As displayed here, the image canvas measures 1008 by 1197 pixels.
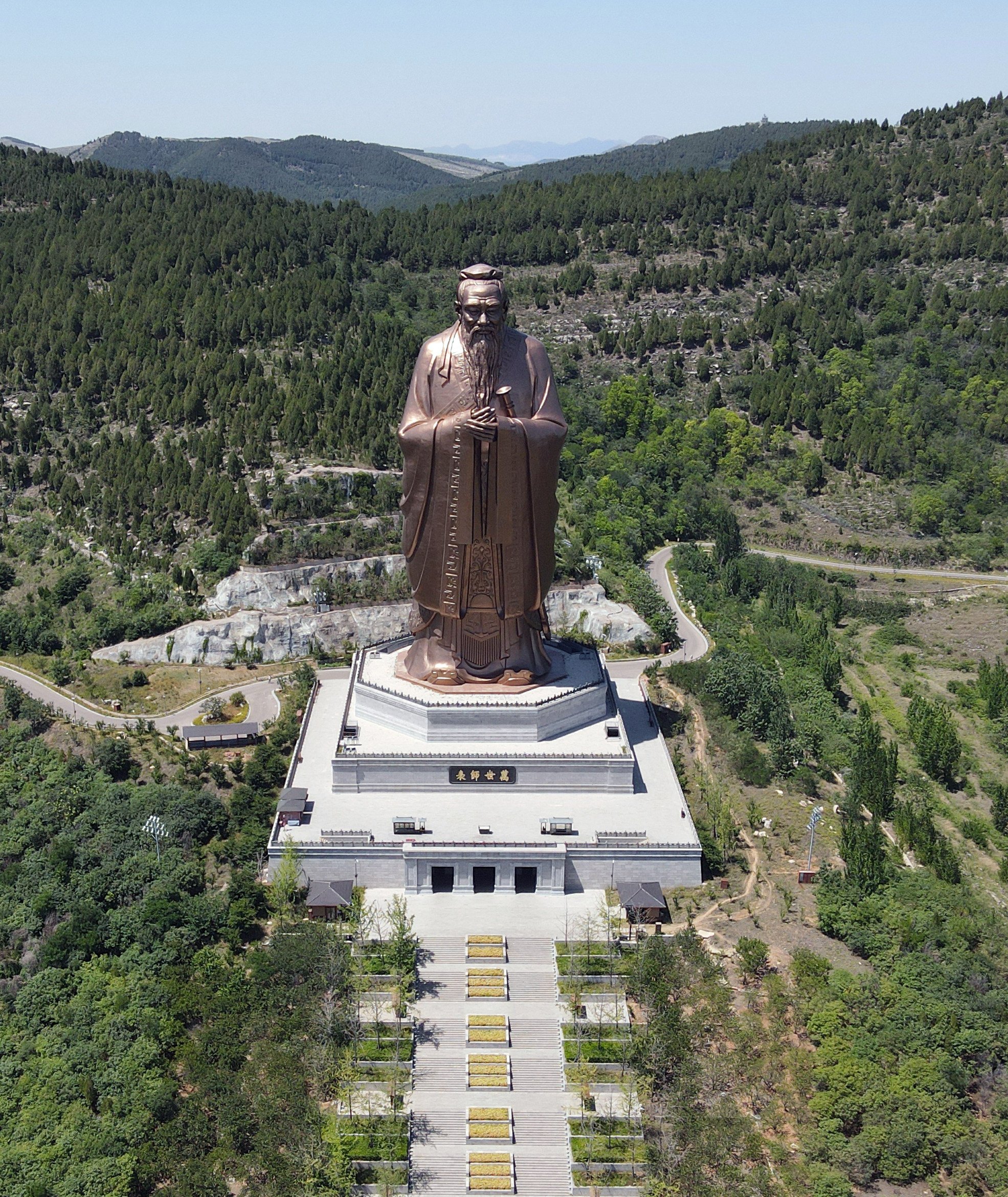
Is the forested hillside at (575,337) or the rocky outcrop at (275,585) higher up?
the forested hillside at (575,337)

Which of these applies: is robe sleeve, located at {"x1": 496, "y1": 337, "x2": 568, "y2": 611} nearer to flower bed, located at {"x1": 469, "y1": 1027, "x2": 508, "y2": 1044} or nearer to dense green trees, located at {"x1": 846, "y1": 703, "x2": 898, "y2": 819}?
dense green trees, located at {"x1": 846, "y1": 703, "x2": 898, "y2": 819}

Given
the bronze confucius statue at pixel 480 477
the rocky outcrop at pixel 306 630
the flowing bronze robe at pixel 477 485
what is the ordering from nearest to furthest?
the bronze confucius statue at pixel 480 477 → the flowing bronze robe at pixel 477 485 → the rocky outcrop at pixel 306 630

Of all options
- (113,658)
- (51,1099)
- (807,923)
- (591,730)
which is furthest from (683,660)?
(51,1099)

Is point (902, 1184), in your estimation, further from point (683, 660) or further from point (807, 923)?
point (683, 660)

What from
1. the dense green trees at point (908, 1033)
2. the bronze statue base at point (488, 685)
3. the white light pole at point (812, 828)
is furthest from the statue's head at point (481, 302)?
the dense green trees at point (908, 1033)

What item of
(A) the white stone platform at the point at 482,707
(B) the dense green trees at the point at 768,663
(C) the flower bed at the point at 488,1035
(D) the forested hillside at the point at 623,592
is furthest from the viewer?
(B) the dense green trees at the point at 768,663

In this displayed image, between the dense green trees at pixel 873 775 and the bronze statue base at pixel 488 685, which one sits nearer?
the bronze statue base at pixel 488 685

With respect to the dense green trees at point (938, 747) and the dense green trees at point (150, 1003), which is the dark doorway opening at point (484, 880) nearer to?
the dense green trees at point (150, 1003)
